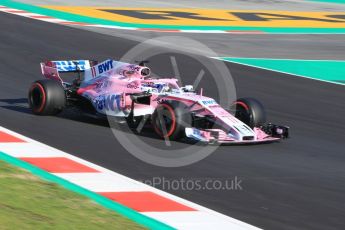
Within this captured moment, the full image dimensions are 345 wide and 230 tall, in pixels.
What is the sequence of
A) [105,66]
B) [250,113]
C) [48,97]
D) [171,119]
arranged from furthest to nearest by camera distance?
[105,66], [48,97], [250,113], [171,119]

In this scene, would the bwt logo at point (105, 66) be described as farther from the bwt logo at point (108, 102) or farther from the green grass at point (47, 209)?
the green grass at point (47, 209)

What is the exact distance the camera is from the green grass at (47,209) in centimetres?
706

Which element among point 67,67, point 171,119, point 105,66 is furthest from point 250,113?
point 67,67

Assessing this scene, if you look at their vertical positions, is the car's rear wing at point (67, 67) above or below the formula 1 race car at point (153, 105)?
above

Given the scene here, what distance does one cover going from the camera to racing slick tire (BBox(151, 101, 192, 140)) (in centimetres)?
1120

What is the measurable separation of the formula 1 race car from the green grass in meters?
3.15

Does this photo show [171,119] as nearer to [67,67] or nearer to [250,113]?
[250,113]

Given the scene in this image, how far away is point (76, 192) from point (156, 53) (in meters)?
11.8

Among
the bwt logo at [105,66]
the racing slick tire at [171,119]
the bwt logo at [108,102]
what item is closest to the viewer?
the racing slick tire at [171,119]

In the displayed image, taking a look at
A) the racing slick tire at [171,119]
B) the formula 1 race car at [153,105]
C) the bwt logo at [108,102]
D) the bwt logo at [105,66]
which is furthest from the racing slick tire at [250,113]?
the bwt logo at [105,66]

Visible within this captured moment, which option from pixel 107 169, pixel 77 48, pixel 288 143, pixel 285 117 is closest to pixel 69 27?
pixel 77 48

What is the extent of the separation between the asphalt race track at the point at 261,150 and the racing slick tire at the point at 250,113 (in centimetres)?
44

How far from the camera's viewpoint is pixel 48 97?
1250 centimetres

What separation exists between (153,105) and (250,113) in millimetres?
1406
